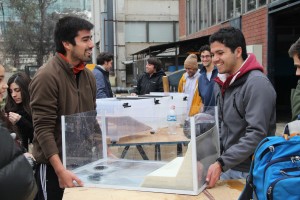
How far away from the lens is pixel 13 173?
1.40 m

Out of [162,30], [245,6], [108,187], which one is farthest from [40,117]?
[162,30]

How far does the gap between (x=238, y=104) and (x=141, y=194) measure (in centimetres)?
83

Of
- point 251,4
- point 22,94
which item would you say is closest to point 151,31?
point 251,4

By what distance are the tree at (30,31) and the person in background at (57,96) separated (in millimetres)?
22564

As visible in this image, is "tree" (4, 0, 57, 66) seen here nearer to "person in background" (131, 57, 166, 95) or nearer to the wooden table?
"person in background" (131, 57, 166, 95)

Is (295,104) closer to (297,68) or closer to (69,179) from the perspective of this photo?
(297,68)

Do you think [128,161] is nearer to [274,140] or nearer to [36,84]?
[36,84]

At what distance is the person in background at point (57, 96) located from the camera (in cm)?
248

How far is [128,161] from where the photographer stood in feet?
9.33

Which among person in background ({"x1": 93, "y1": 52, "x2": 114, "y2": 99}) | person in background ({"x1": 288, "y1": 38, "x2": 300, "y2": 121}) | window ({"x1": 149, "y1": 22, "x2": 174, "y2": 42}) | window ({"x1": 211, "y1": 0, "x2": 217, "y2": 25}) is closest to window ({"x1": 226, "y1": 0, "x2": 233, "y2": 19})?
window ({"x1": 211, "y1": 0, "x2": 217, "y2": 25})

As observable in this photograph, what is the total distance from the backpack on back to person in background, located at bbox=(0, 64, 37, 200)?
997 millimetres

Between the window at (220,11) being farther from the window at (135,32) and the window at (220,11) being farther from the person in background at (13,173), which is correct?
the window at (135,32)

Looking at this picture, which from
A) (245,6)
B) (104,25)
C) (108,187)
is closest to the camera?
(108,187)

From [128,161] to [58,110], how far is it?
2.20 ft
